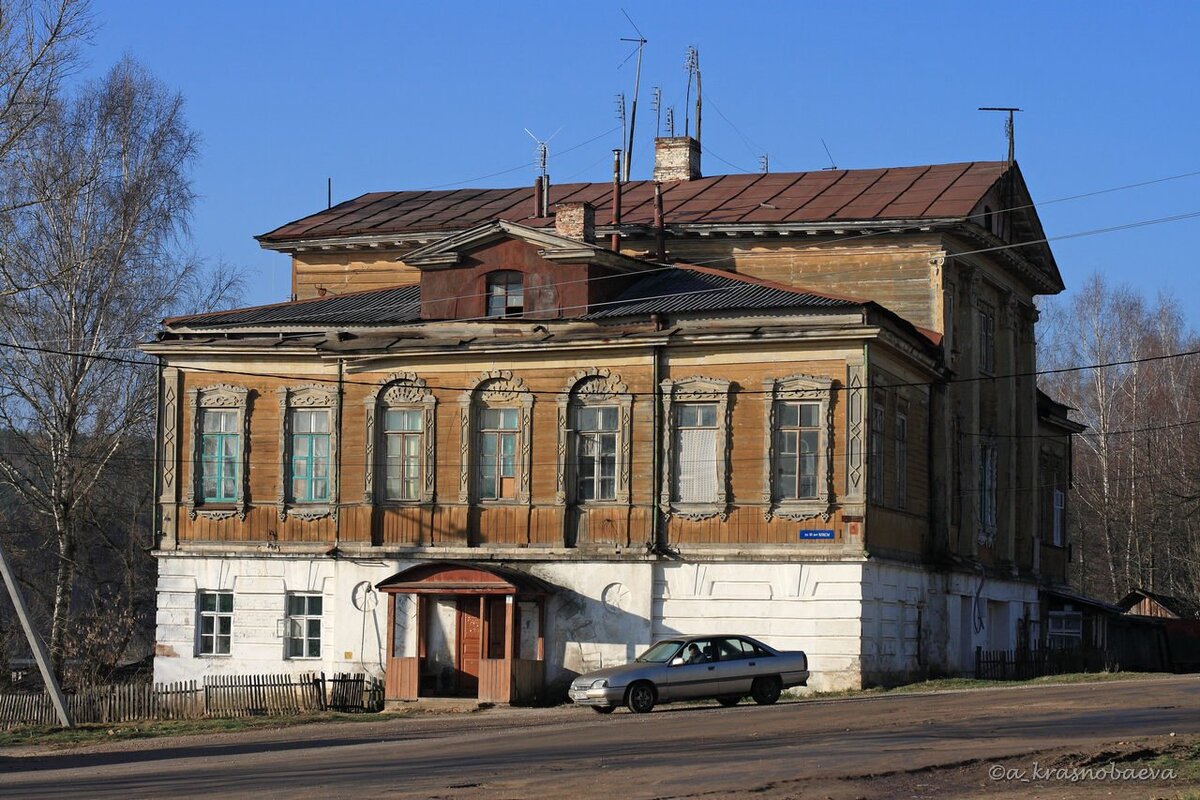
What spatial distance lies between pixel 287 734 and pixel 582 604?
8.33 m

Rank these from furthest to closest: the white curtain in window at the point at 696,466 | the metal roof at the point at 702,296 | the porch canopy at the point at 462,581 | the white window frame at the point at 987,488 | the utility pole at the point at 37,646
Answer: the white window frame at the point at 987,488
the white curtain in window at the point at 696,466
the metal roof at the point at 702,296
the porch canopy at the point at 462,581
the utility pole at the point at 37,646

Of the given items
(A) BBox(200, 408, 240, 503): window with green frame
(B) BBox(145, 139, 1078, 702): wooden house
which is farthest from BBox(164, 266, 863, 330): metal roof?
(A) BBox(200, 408, 240, 503): window with green frame

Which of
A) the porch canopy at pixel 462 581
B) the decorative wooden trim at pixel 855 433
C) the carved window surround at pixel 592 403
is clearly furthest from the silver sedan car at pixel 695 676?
the carved window surround at pixel 592 403

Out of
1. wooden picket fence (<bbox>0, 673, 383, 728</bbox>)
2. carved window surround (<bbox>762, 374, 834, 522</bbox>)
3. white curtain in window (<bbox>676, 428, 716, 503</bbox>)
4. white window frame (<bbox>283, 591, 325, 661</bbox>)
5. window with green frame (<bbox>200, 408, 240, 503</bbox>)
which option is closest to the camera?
wooden picket fence (<bbox>0, 673, 383, 728</bbox>)

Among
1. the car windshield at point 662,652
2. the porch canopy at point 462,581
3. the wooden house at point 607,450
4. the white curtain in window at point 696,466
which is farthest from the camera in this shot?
the white curtain in window at point 696,466

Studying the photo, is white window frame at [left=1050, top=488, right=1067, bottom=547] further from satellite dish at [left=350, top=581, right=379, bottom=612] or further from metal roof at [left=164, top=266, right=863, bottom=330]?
satellite dish at [left=350, top=581, right=379, bottom=612]

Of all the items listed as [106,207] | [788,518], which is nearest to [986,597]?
[788,518]

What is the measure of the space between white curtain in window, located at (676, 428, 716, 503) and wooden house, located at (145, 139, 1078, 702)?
2.1 inches

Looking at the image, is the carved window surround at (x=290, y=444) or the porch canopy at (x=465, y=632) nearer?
the porch canopy at (x=465, y=632)

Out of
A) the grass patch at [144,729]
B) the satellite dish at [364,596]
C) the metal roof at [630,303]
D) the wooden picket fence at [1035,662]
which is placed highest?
the metal roof at [630,303]

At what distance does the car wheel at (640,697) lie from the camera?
96.2 feet

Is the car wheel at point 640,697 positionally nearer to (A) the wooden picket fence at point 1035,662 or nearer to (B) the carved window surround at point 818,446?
(B) the carved window surround at point 818,446

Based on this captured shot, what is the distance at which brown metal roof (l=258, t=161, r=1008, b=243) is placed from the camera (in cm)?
4106

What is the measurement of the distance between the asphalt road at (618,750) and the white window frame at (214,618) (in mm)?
8531
